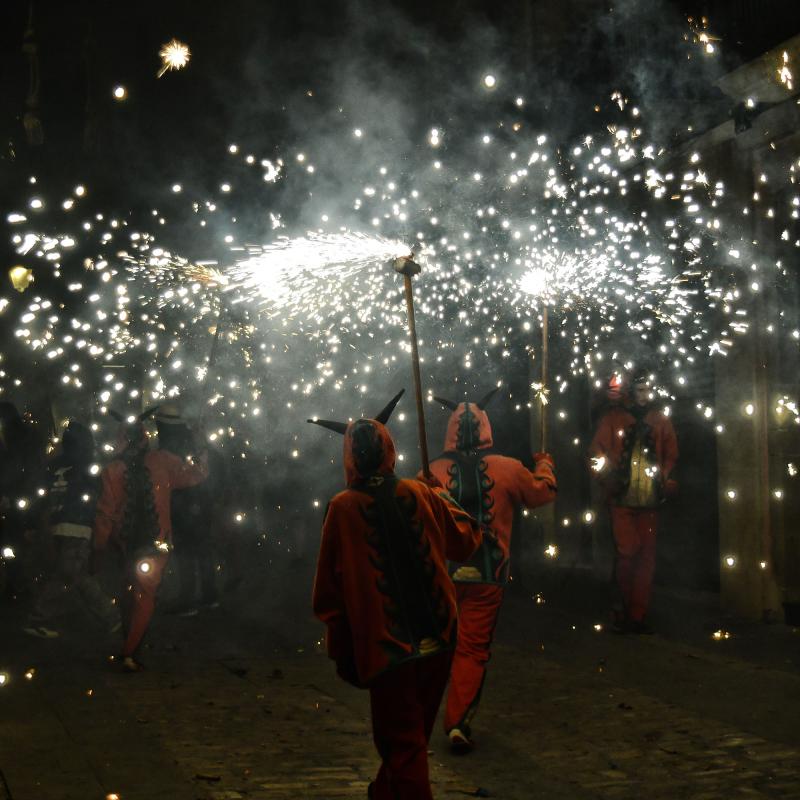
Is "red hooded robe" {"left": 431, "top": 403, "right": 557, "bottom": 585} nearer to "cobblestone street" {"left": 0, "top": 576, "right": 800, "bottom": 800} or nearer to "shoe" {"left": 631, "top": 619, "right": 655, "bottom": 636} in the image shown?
"cobblestone street" {"left": 0, "top": 576, "right": 800, "bottom": 800}

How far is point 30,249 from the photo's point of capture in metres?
21.8

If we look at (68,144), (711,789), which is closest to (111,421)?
(68,144)

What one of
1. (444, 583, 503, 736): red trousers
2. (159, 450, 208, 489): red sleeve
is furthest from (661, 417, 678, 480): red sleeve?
(159, 450, 208, 489): red sleeve

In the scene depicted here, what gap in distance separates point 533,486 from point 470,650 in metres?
1.03

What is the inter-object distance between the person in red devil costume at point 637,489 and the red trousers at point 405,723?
5.31 meters

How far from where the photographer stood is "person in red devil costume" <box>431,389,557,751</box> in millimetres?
6000

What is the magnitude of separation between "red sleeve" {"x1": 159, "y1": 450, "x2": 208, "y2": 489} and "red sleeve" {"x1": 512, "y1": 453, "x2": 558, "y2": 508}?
3.92 metres

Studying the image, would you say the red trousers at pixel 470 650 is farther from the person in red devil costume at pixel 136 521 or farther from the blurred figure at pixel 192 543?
the blurred figure at pixel 192 543

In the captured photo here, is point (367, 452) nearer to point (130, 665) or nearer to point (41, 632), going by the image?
point (130, 665)

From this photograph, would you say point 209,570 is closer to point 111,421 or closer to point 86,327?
point 86,327

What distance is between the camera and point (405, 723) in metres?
4.34

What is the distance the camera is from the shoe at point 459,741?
234 inches

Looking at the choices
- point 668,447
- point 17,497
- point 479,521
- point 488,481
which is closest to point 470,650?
point 479,521

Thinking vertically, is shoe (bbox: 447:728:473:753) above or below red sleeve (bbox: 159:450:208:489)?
below
